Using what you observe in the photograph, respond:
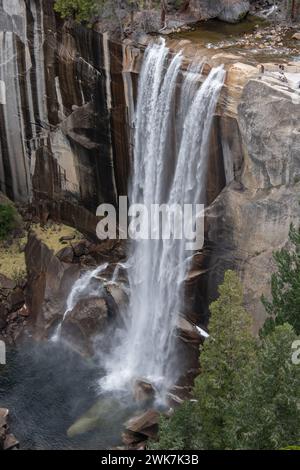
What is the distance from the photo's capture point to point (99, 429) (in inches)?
1079

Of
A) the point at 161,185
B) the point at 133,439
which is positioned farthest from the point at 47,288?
the point at 133,439

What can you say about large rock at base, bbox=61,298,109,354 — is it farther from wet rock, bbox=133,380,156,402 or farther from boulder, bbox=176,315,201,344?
boulder, bbox=176,315,201,344

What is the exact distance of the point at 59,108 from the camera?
35062mm

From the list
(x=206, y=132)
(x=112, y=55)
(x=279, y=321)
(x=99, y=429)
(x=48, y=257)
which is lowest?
(x=99, y=429)

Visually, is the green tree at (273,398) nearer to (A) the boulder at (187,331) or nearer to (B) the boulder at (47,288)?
(A) the boulder at (187,331)

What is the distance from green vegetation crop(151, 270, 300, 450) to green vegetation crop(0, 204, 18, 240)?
1933 centimetres

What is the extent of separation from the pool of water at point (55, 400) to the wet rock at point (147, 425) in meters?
0.98

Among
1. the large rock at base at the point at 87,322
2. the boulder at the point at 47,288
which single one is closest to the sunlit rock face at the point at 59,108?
the boulder at the point at 47,288

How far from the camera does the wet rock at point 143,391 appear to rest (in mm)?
28770

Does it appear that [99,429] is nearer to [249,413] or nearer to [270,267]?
[270,267]

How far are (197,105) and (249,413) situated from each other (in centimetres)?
1388

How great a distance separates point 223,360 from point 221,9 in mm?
20597

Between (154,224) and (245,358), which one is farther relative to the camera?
(154,224)

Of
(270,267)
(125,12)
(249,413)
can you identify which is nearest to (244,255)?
(270,267)
